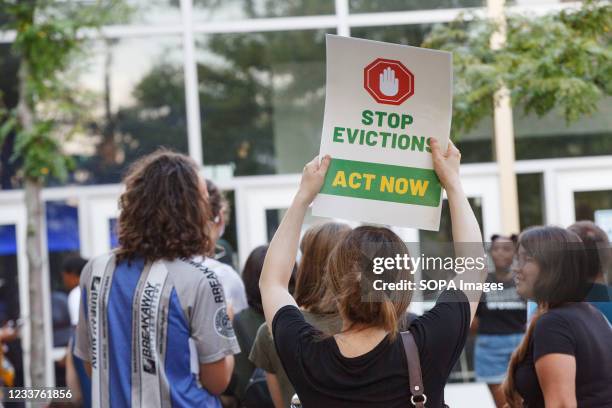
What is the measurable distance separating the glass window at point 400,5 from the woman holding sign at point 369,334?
8.07m

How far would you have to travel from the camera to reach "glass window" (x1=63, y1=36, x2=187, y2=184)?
402 inches

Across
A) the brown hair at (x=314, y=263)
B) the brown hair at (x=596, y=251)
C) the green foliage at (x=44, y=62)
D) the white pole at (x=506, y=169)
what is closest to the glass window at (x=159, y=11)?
the green foliage at (x=44, y=62)

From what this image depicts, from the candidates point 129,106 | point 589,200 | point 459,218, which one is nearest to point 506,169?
point 589,200

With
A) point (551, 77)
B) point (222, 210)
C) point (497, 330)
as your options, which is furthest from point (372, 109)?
point (497, 330)

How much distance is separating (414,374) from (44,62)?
23.3 ft

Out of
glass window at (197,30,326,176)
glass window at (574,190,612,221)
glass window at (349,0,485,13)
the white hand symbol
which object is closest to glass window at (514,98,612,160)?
glass window at (574,190,612,221)

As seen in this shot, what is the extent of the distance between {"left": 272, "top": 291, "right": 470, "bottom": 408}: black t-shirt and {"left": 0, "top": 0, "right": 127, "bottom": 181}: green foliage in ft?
22.0

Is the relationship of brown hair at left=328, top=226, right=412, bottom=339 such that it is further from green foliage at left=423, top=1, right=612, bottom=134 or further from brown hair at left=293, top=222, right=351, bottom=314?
green foliage at left=423, top=1, right=612, bottom=134

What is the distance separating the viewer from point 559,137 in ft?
33.8

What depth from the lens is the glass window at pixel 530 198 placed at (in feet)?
33.9

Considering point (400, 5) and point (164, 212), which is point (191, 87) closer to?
point (400, 5)

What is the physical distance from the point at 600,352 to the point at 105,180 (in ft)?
25.9

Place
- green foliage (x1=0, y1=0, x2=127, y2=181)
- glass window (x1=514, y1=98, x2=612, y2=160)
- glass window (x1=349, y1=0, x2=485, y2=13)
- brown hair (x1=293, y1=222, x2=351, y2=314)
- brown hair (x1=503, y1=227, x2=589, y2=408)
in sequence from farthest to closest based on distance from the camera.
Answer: glass window (x1=349, y1=0, x2=485, y2=13) < glass window (x1=514, y1=98, x2=612, y2=160) < green foliage (x1=0, y1=0, x2=127, y2=181) < brown hair (x1=293, y1=222, x2=351, y2=314) < brown hair (x1=503, y1=227, x2=589, y2=408)

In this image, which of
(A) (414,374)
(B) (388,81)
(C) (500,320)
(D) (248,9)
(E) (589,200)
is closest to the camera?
(A) (414,374)
